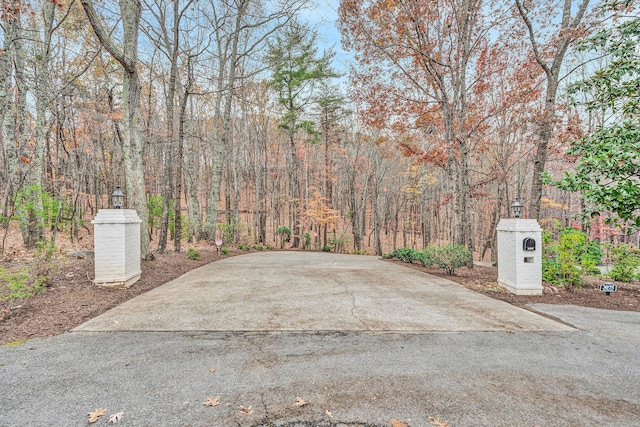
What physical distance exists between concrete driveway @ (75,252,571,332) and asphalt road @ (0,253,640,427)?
47mm

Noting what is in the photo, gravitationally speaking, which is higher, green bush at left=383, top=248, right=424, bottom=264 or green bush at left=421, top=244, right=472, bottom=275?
green bush at left=421, top=244, right=472, bottom=275

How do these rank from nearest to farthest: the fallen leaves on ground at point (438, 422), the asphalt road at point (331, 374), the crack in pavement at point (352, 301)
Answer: the fallen leaves on ground at point (438, 422), the asphalt road at point (331, 374), the crack in pavement at point (352, 301)

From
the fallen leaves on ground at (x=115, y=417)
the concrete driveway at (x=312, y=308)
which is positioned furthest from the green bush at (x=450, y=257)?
the fallen leaves on ground at (x=115, y=417)

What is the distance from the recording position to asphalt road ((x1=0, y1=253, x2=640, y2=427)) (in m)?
1.80

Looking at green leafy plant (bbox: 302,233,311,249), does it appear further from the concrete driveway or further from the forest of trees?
the concrete driveway

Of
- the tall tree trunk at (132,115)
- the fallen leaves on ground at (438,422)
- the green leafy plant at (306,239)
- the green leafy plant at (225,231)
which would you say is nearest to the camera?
the fallen leaves on ground at (438,422)

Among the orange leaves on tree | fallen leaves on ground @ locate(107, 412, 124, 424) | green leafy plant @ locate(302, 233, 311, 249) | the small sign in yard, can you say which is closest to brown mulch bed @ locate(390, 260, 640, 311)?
the small sign in yard

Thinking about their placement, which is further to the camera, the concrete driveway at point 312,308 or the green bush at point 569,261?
the green bush at point 569,261

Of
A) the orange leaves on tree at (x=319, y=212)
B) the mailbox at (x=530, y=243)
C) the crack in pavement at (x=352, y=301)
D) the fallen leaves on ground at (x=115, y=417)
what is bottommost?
the crack in pavement at (x=352, y=301)

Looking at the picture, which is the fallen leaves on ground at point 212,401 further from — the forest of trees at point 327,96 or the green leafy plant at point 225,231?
the green leafy plant at point 225,231

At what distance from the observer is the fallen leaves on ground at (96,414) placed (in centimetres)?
172

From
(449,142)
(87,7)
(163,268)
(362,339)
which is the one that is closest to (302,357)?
(362,339)

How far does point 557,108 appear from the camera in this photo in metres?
6.85

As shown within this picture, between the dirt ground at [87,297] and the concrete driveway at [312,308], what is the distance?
29 centimetres
